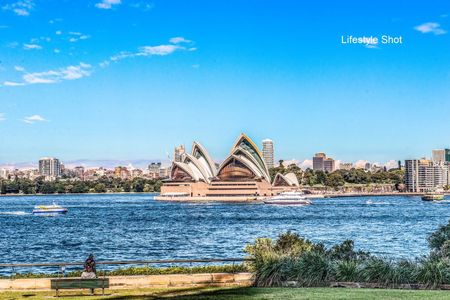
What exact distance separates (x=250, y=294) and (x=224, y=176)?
373 ft

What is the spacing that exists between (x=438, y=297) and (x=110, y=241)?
105ft

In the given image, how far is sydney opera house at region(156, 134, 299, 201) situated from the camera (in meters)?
120

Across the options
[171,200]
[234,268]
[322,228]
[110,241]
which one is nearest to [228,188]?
[171,200]

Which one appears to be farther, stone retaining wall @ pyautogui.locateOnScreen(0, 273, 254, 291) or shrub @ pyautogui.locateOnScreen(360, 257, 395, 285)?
stone retaining wall @ pyautogui.locateOnScreen(0, 273, 254, 291)

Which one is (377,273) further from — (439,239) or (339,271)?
(439,239)

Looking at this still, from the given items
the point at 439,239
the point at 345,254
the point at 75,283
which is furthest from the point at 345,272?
the point at 75,283

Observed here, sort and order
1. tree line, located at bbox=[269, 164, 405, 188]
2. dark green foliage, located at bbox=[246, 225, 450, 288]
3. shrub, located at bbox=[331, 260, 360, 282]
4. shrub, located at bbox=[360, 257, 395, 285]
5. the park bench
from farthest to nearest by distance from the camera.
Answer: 1. tree line, located at bbox=[269, 164, 405, 188]
2. shrub, located at bbox=[331, 260, 360, 282]
3. shrub, located at bbox=[360, 257, 395, 285]
4. dark green foliage, located at bbox=[246, 225, 450, 288]
5. the park bench

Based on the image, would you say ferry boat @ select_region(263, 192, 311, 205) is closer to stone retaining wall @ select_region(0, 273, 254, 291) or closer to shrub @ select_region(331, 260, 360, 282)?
stone retaining wall @ select_region(0, 273, 254, 291)

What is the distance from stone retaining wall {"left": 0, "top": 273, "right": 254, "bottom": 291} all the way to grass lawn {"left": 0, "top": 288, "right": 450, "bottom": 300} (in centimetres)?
46

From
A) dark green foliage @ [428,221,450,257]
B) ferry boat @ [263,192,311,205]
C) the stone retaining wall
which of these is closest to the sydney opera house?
ferry boat @ [263,192,311,205]

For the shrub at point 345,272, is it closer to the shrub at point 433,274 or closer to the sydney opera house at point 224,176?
the shrub at point 433,274

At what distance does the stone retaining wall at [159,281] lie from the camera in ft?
42.0

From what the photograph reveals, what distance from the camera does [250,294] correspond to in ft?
36.8

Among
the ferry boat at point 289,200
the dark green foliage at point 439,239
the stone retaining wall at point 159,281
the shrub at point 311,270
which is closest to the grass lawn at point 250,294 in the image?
the stone retaining wall at point 159,281
